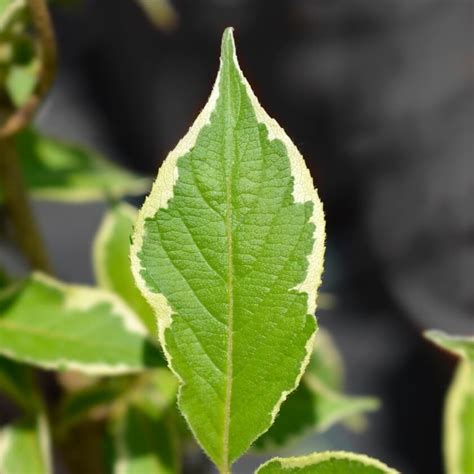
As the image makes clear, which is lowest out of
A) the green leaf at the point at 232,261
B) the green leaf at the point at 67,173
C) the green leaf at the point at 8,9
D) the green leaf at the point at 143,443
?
the green leaf at the point at 143,443

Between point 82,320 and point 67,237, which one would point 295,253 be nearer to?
point 82,320

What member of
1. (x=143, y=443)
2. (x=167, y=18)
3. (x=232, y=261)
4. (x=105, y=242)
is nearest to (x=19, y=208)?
(x=105, y=242)

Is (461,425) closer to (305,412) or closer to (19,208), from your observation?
(305,412)

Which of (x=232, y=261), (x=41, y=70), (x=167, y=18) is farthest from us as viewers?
(x=167, y=18)

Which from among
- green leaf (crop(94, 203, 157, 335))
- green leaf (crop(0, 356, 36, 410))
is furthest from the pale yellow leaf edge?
green leaf (crop(0, 356, 36, 410))

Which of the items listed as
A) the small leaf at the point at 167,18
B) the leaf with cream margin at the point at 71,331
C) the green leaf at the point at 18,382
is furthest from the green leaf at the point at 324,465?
the small leaf at the point at 167,18

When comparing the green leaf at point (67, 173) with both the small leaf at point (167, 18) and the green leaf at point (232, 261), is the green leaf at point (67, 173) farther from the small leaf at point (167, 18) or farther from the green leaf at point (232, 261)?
the small leaf at point (167, 18)

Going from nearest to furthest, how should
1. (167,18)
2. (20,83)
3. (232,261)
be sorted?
(232,261)
(20,83)
(167,18)
